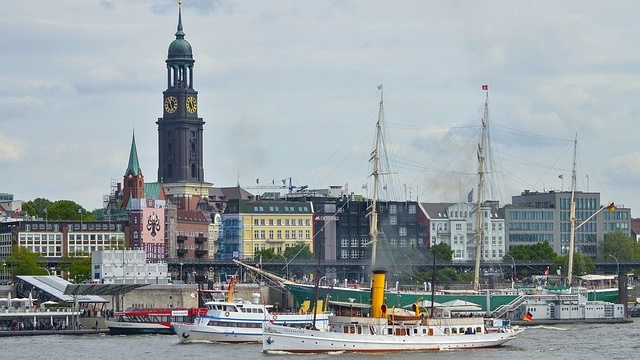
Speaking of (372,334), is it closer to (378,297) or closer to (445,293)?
(378,297)

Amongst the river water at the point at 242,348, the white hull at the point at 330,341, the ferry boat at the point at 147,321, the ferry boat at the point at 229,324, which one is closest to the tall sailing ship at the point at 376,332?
the white hull at the point at 330,341

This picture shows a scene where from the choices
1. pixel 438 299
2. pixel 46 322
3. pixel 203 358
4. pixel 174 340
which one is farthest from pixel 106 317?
pixel 203 358

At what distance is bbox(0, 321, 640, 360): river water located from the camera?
119562mm

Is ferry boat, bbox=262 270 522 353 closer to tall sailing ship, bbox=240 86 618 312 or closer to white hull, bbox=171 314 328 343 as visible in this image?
white hull, bbox=171 314 328 343

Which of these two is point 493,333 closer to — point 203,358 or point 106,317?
point 203,358

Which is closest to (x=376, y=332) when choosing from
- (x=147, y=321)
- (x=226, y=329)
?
(x=226, y=329)

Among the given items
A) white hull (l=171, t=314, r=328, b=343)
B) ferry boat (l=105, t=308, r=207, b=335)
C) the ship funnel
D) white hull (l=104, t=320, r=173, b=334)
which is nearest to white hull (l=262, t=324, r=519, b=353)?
the ship funnel

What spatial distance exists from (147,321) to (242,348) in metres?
24.6

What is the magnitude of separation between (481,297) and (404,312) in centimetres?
4820

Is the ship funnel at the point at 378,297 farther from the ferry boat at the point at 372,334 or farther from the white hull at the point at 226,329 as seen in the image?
the white hull at the point at 226,329

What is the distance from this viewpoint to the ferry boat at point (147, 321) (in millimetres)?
150750

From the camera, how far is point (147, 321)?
153 m

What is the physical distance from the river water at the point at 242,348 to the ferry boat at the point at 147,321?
79.1 inches

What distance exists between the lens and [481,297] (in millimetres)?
171000
